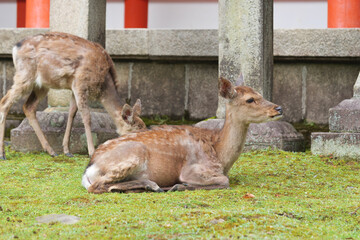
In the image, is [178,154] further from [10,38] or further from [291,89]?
[10,38]

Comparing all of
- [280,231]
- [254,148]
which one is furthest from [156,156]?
[254,148]

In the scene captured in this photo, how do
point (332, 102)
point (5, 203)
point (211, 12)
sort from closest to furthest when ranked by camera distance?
point (5, 203) → point (332, 102) → point (211, 12)

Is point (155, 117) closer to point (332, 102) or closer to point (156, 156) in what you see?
point (332, 102)

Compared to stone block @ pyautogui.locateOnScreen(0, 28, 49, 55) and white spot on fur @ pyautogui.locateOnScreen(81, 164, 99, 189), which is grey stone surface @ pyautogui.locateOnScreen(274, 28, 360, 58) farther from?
white spot on fur @ pyautogui.locateOnScreen(81, 164, 99, 189)

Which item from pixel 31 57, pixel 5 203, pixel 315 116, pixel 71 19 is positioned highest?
pixel 71 19

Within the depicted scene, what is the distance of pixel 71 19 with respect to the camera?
834 cm

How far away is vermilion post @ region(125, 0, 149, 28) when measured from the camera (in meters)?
11.3

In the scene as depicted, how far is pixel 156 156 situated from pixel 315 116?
15.5 ft

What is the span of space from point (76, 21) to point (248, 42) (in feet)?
7.62

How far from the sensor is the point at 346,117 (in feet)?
23.9

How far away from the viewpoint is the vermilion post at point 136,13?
11.3 meters

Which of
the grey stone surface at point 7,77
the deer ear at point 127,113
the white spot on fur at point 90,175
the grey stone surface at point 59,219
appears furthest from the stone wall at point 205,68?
the grey stone surface at point 59,219

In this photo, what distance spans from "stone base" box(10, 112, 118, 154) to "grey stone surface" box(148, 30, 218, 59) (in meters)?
1.95

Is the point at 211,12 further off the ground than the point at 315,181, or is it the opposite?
the point at 211,12
